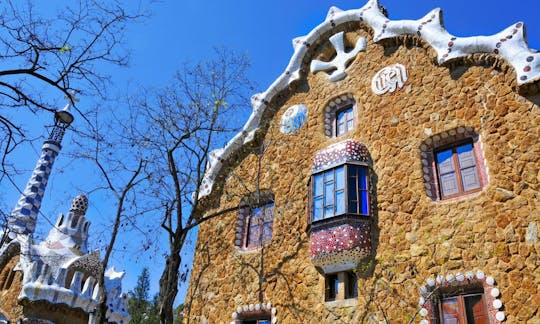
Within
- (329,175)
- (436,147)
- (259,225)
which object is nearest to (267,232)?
(259,225)

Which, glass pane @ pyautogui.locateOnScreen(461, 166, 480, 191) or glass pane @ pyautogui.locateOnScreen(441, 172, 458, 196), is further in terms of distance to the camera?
glass pane @ pyautogui.locateOnScreen(441, 172, 458, 196)

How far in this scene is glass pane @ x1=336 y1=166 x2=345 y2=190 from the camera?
25.6 ft

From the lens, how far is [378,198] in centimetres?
757

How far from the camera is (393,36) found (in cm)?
881

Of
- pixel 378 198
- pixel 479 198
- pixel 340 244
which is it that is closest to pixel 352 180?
pixel 378 198

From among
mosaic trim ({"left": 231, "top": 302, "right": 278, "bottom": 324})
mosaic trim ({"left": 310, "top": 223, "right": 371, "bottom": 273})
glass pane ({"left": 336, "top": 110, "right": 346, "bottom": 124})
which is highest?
glass pane ({"left": 336, "top": 110, "right": 346, "bottom": 124})

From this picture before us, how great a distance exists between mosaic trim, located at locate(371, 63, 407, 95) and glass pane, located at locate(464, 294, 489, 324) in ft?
13.6

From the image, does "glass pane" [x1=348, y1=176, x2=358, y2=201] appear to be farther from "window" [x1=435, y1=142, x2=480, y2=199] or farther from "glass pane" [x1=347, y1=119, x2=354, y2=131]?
"glass pane" [x1=347, y1=119, x2=354, y2=131]

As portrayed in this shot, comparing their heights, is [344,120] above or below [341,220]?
above

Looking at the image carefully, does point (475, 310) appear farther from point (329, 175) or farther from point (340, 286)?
point (329, 175)

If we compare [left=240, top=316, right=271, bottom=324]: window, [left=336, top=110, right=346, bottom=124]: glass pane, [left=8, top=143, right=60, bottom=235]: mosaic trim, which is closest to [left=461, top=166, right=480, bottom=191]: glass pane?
[left=336, top=110, right=346, bottom=124]: glass pane

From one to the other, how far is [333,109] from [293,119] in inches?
38.7

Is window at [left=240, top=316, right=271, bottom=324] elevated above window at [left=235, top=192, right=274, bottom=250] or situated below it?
below

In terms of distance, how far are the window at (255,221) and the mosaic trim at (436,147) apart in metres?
3.37
